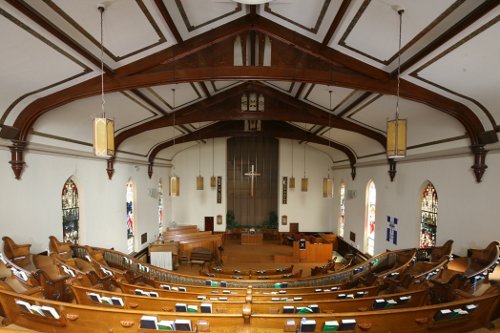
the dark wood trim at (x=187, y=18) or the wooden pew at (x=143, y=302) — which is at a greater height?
the dark wood trim at (x=187, y=18)

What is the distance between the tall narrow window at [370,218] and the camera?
11247 mm

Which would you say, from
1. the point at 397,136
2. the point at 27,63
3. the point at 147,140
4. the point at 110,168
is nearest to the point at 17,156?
the point at 27,63

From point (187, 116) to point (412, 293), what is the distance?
25.3 ft

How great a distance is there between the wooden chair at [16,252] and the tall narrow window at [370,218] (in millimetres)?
11058

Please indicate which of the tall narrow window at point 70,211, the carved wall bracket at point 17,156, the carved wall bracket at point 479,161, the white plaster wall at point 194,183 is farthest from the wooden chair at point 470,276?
the white plaster wall at point 194,183

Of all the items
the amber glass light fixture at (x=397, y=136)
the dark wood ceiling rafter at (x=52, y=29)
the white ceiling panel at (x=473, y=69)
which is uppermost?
the dark wood ceiling rafter at (x=52, y=29)

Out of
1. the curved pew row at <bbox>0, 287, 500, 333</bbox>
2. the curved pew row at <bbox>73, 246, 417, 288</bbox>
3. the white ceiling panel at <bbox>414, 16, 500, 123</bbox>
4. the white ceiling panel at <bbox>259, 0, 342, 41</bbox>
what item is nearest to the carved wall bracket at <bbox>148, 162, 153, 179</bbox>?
the curved pew row at <bbox>73, 246, 417, 288</bbox>

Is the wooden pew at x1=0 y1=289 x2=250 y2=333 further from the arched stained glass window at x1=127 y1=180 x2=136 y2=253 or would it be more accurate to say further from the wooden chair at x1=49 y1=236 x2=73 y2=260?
the arched stained glass window at x1=127 y1=180 x2=136 y2=253

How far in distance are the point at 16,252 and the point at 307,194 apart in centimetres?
1323

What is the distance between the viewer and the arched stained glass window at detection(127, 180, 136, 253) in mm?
10891

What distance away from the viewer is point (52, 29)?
3859 millimetres

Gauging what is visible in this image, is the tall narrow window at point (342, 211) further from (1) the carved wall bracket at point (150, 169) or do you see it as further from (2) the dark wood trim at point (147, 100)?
(2) the dark wood trim at point (147, 100)

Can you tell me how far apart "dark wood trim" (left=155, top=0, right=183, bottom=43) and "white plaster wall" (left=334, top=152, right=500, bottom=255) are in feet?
22.5

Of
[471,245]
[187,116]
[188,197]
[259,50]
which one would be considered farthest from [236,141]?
[471,245]
